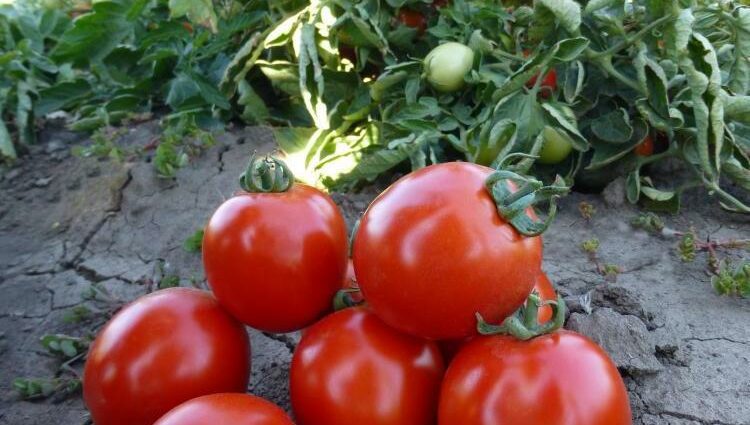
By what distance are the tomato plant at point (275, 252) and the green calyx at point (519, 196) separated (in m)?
0.39

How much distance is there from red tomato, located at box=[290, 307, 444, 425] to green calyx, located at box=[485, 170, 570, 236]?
0.33 metres

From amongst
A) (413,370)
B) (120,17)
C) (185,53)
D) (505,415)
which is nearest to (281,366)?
(413,370)

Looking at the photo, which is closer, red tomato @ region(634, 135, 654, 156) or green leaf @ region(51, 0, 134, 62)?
red tomato @ region(634, 135, 654, 156)

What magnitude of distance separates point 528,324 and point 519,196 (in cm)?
23

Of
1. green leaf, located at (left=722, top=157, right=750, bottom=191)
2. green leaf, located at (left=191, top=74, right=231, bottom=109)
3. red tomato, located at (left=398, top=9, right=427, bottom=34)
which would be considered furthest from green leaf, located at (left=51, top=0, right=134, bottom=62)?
green leaf, located at (left=722, top=157, right=750, bottom=191)

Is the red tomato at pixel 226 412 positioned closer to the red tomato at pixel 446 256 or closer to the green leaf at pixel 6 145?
the red tomato at pixel 446 256

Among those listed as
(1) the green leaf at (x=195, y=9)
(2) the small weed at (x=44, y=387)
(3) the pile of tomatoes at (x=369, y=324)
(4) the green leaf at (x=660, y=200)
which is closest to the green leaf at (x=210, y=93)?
(1) the green leaf at (x=195, y=9)

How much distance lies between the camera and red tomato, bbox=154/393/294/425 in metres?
1.13

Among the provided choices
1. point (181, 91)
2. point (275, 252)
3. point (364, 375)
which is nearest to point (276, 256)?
point (275, 252)

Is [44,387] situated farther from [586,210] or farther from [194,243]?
[586,210]

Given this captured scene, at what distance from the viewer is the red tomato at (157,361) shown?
1.40 meters

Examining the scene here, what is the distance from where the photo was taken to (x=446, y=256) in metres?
1.19

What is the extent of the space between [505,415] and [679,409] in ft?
1.99

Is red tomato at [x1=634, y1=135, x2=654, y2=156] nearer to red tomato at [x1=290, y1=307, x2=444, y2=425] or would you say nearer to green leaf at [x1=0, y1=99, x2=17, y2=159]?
red tomato at [x1=290, y1=307, x2=444, y2=425]
